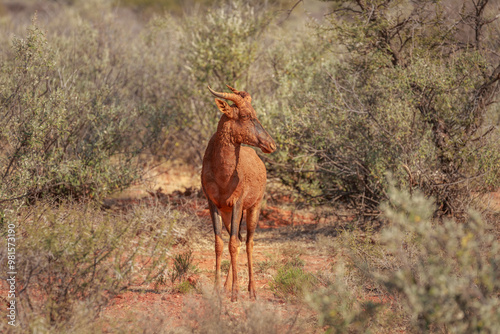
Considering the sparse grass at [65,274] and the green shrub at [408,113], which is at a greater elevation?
the green shrub at [408,113]

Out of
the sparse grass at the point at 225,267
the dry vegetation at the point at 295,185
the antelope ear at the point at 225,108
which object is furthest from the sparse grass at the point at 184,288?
the antelope ear at the point at 225,108

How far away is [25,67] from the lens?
7914mm

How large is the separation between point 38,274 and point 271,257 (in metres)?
4.66

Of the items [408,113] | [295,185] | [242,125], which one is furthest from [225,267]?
[408,113]

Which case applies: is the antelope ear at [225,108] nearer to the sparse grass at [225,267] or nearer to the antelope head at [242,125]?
the antelope head at [242,125]

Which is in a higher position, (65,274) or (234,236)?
(65,274)

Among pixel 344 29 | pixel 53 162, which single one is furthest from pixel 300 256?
pixel 53 162

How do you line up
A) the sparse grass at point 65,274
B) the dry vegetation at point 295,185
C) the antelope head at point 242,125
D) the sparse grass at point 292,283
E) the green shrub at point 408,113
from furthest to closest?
the green shrub at point 408,113 < the sparse grass at point 292,283 < the antelope head at point 242,125 < the dry vegetation at point 295,185 < the sparse grass at point 65,274

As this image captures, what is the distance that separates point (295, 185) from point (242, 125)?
4.98m

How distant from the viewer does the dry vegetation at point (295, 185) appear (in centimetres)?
489

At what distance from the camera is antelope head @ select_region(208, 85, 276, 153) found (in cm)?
634

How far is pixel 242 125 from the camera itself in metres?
6.44

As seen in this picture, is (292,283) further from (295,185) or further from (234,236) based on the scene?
(295,185)

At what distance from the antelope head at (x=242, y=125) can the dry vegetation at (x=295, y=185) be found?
1.58 meters
